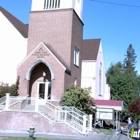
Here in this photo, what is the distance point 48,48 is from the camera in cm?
2352

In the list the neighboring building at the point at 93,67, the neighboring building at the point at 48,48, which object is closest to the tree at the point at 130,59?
the neighboring building at the point at 93,67

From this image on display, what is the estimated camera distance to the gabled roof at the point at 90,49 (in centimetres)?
3762

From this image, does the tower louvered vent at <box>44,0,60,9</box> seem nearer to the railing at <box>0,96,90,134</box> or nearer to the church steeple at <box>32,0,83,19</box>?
the church steeple at <box>32,0,83,19</box>

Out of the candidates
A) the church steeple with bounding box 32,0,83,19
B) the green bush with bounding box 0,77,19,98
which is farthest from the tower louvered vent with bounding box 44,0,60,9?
the green bush with bounding box 0,77,19,98

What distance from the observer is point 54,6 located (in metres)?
26.8

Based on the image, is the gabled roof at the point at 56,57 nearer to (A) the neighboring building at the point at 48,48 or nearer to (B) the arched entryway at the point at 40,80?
(A) the neighboring building at the point at 48,48

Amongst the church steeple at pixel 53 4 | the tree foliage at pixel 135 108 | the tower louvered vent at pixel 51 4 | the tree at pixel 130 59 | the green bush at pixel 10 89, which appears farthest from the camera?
the tree at pixel 130 59

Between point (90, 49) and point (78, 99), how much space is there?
1909cm

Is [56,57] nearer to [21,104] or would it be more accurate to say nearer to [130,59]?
[21,104]

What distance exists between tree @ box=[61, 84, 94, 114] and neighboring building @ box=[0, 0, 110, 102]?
0.83 metres

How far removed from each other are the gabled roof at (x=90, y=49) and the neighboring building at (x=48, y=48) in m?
8.94

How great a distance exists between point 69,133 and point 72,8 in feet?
47.6

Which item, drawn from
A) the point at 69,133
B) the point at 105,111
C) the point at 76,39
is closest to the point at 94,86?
the point at 105,111

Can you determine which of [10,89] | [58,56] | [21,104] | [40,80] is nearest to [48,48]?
[58,56]
